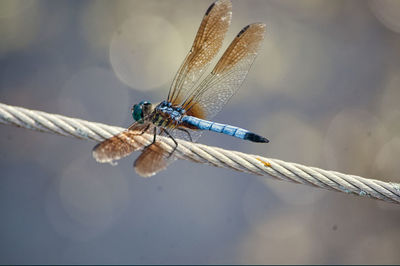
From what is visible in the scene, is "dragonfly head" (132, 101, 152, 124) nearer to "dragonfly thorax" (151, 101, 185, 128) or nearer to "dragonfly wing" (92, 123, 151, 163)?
"dragonfly thorax" (151, 101, 185, 128)

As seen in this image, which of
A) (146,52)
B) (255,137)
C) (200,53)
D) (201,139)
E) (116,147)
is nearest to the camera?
(116,147)

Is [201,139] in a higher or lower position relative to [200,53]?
higher

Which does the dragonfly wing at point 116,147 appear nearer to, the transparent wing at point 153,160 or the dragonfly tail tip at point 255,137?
the transparent wing at point 153,160

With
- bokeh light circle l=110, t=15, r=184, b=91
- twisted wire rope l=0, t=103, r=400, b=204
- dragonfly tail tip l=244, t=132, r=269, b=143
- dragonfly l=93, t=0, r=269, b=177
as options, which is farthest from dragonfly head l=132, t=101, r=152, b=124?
bokeh light circle l=110, t=15, r=184, b=91

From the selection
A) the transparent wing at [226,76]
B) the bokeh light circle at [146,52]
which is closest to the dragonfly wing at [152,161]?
the transparent wing at [226,76]

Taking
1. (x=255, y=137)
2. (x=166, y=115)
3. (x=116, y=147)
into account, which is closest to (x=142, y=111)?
(x=166, y=115)

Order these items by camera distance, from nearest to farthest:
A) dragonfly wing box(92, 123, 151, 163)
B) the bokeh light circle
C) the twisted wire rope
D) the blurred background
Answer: the twisted wire rope < dragonfly wing box(92, 123, 151, 163) < the blurred background < the bokeh light circle

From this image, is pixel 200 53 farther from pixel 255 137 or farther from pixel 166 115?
pixel 255 137
